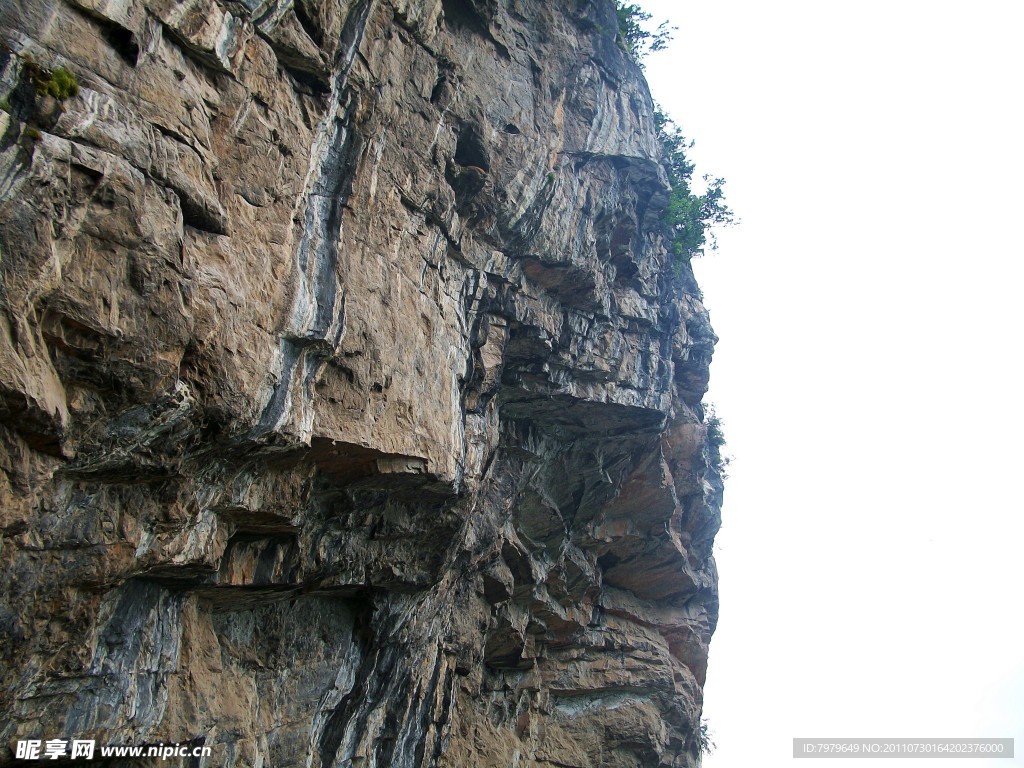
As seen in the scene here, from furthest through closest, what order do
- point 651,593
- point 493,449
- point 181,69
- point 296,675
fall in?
point 651,593, point 493,449, point 296,675, point 181,69

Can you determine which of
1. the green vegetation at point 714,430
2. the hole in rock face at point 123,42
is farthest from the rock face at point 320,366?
the green vegetation at point 714,430

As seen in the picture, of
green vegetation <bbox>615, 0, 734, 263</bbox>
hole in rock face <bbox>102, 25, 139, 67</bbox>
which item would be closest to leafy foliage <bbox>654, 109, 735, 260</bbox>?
green vegetation <bbox>615, 0, 734, 263</bbox>

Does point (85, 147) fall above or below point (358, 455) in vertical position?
above

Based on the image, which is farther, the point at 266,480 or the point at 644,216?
the point at 644,216

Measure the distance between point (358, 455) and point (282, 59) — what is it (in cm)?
491

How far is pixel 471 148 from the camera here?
12078 mm

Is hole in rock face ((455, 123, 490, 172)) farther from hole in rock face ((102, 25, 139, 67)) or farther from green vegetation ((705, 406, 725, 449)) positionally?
green vegetation ((705, 406, 725, 449))

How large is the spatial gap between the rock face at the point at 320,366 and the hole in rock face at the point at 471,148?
0.17 feet

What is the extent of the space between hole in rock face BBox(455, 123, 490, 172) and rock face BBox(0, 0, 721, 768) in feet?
0.17

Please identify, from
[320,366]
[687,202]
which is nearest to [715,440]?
[687,202]

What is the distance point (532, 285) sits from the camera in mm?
14086

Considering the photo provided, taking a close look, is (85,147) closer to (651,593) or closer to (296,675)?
(296,675)

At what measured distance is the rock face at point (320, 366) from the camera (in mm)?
6246

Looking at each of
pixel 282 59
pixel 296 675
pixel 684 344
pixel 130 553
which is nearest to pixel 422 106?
pixel 282 59
